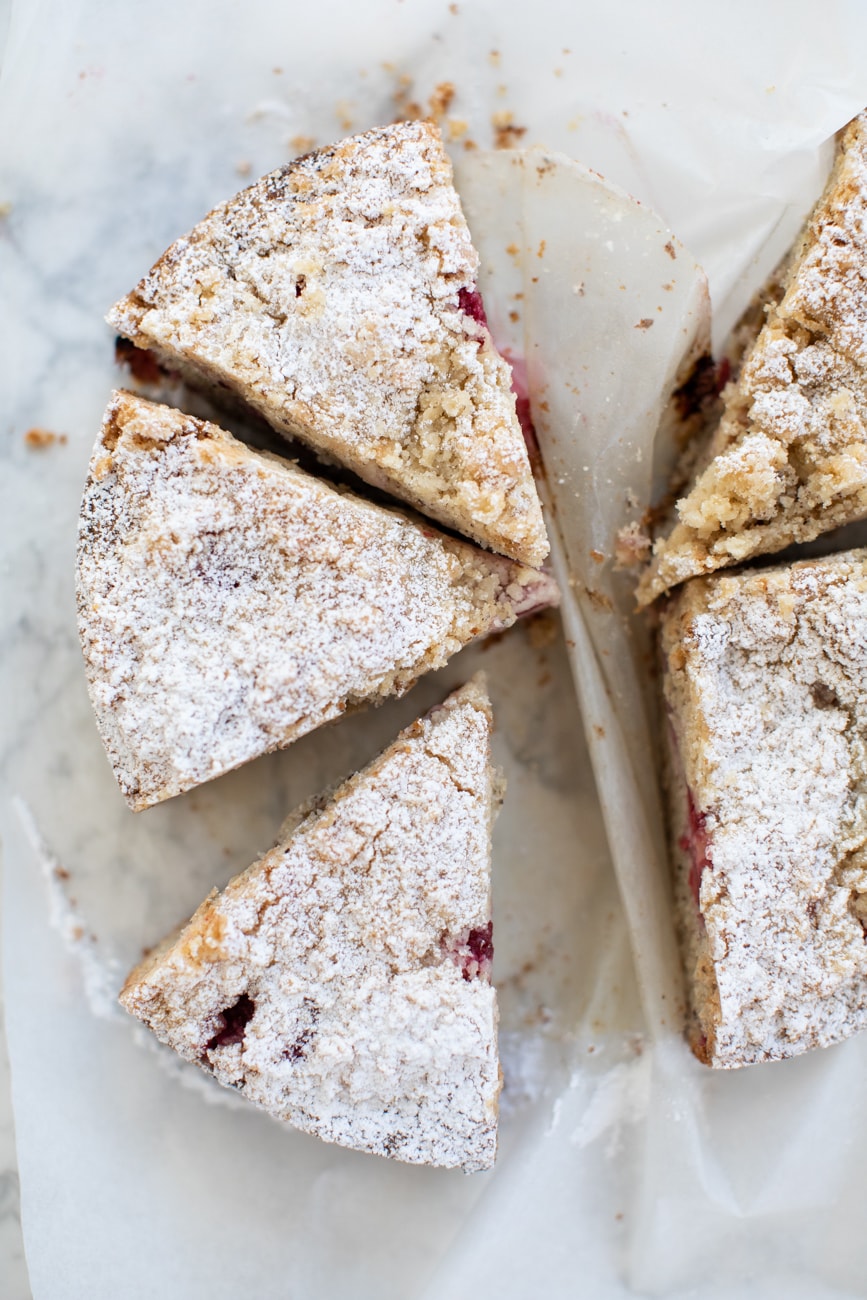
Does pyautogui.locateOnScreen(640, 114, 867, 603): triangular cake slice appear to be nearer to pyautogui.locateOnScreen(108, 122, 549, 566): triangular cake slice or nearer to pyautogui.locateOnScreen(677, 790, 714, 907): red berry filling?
pyautogui.locateOnScreen(108, 122, 549, 566): triangular cake slice

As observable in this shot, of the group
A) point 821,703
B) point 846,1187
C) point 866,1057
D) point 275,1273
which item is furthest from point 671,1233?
point 821,703

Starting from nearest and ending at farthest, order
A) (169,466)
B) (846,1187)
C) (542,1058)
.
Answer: (169,466) < (846,1187) < (542,1058)

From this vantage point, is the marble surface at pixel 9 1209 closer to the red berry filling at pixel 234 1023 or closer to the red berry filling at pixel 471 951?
the red berry filling at pixel 234 1023

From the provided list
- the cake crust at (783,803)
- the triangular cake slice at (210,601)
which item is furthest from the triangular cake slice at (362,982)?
the cake crust at (783,803)

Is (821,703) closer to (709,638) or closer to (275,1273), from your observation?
(709,638)

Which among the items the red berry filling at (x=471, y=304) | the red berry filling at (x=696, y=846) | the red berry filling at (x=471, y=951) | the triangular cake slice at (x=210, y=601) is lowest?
the red berry filling at (x=471, y=951)

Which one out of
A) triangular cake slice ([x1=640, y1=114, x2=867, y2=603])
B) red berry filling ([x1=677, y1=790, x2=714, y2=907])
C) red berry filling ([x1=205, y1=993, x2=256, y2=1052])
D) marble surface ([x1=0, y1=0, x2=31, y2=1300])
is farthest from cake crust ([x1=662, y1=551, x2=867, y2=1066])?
marble surface ([x1=0, y1=0, x2=31, y2=1300])
